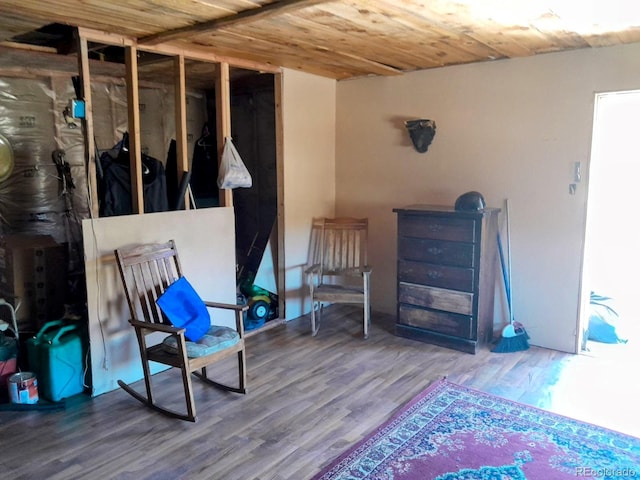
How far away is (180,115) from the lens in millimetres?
3492

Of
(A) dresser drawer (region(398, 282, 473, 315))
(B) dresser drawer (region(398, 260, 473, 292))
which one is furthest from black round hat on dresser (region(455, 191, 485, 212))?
(A) dresser drawer (region(398, 282, 473, 315))

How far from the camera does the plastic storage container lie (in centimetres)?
297

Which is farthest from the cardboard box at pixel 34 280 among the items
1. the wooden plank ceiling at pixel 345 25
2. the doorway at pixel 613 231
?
the doorway at pixel 613 231

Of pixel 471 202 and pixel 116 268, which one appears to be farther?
pixel 471 202

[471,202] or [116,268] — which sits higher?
[471,202]

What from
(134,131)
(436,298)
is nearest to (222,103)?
(134,131)

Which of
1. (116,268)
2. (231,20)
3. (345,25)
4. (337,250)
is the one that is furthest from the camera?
(337,250)

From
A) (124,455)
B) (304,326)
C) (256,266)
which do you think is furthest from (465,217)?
(124,455)

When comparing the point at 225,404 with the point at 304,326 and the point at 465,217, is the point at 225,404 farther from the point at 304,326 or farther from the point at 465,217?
the point at 465,217

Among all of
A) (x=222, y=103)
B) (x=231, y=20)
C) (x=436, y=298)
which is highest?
(x=231, y=20)

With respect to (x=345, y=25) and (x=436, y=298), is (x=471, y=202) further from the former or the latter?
(x=345, y=25)

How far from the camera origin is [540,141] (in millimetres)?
3750

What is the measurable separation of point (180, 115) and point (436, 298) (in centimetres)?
235

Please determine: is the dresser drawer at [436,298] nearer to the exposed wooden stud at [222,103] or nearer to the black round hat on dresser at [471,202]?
the black round hat on dresser at [471,202]
